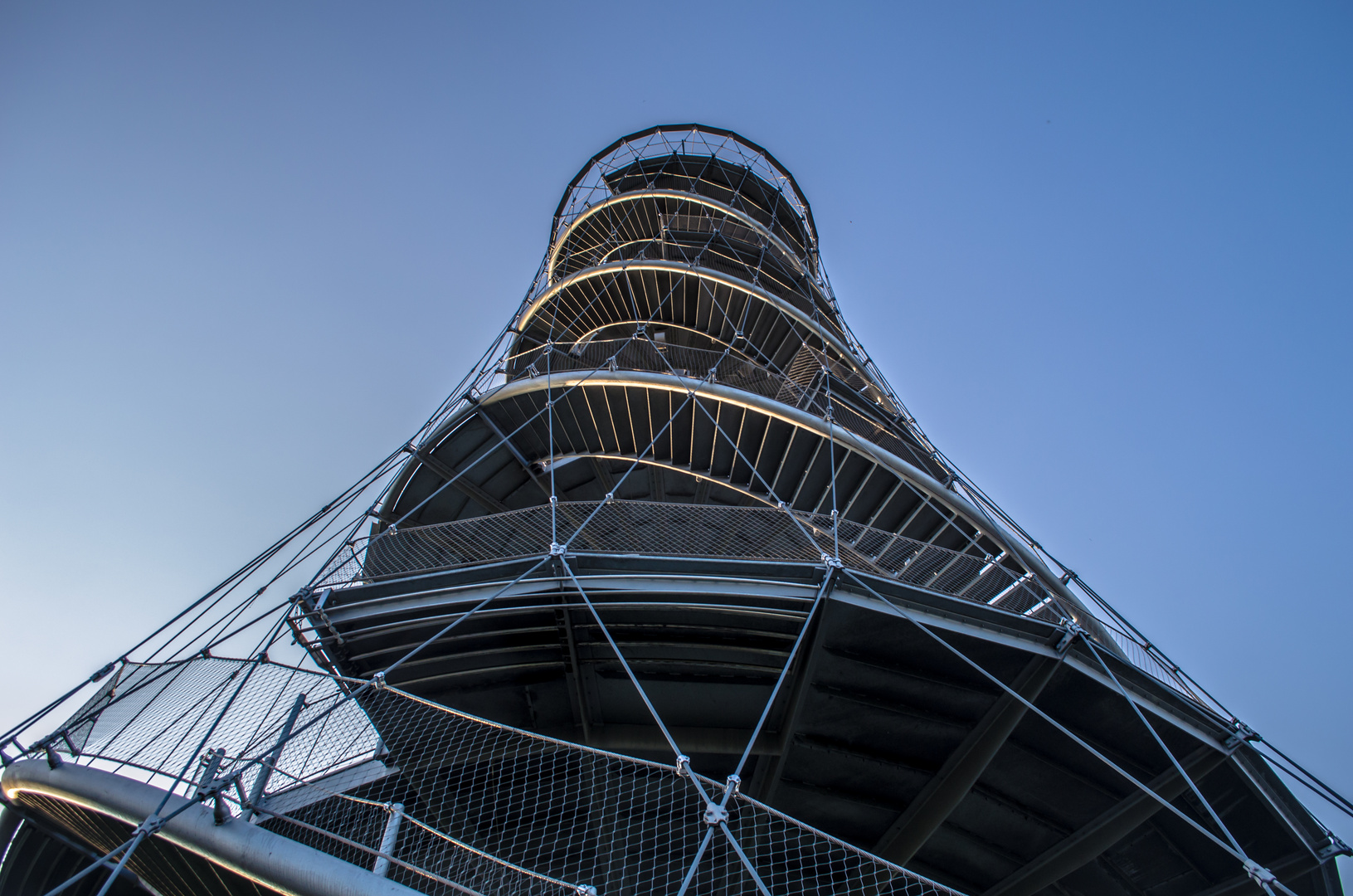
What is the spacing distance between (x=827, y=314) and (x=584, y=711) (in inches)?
383

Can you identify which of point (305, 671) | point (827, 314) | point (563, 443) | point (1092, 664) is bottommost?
point (305, 671)

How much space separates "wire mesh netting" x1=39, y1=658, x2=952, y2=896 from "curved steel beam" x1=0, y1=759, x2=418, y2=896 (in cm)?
12

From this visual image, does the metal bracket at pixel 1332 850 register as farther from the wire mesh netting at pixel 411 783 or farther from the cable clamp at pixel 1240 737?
the wire mesh netting at pixel 411 783

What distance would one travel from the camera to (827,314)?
13797 millimetres

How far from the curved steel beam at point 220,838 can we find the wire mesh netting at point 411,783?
117 mm

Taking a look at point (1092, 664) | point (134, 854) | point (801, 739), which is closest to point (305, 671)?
point (134, 854)

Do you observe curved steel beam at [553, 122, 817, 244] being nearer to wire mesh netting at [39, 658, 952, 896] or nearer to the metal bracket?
wire mesh netting at [39, 658, 952, 896]

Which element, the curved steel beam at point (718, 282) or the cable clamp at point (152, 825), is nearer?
the cable clamp at point (152, 825)

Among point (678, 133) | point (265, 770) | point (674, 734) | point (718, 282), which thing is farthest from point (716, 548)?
point (678, 133)

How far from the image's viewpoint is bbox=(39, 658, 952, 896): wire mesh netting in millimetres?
4250

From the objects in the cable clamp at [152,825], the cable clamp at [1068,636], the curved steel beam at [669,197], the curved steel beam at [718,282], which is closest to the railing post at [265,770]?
the cable clamp at [152,825]

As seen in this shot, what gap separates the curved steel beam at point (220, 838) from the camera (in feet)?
10.4

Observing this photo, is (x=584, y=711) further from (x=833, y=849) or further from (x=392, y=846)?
(x=833, y=849)

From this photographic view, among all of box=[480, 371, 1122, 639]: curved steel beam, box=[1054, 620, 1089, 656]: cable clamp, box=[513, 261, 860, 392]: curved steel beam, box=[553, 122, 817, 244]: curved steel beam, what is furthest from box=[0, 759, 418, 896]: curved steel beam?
box=[553, 122, 817, 244]: curved steel beam
